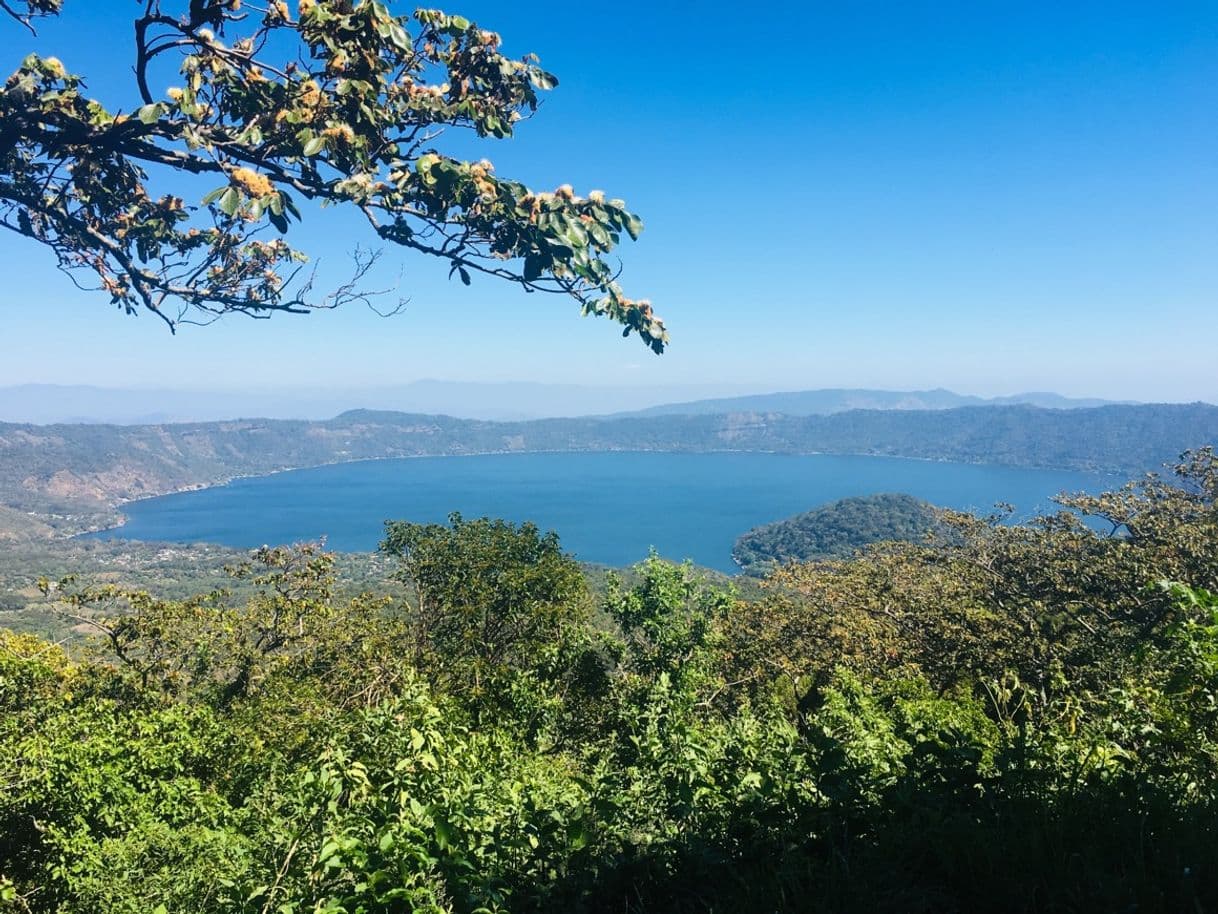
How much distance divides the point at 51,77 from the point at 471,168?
2308mm

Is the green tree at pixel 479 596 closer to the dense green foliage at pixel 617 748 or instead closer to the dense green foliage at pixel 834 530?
the dense green foliage at pixel 617 748

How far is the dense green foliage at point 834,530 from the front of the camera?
11706 centimetres

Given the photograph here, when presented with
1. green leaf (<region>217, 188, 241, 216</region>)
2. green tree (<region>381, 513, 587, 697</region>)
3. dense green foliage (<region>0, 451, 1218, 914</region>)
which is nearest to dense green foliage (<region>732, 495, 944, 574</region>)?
dense green foliage (<region>0, 451, 1218, 914</region>)

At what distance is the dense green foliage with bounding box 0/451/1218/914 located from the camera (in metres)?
2.90

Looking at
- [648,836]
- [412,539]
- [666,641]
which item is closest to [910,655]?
[666,641]

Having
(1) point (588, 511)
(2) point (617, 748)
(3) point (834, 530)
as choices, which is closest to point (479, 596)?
(2) point (617, 748)

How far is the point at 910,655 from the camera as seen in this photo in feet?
54.4

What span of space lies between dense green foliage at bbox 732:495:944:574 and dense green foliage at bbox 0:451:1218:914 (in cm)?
9431

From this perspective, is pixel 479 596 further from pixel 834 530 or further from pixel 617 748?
pixel 834 530

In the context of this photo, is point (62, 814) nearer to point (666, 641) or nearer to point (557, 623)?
point (557, 623)

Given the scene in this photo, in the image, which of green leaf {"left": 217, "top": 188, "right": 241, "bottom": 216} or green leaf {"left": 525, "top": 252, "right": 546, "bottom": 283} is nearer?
green leaf {"left": 217, "top": 188, "right": 241, "bottom": 216}

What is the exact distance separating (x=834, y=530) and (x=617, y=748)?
421ft

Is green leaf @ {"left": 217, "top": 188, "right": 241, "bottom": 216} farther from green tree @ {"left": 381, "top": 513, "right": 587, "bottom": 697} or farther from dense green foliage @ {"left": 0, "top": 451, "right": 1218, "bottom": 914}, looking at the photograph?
green tree @ {"left": 381, "top": 513, "right": 587, "bottom": 697}

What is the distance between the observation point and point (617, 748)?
6.18m
